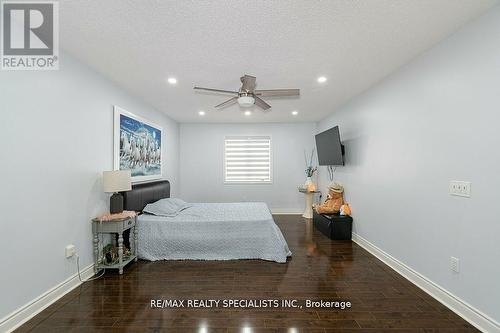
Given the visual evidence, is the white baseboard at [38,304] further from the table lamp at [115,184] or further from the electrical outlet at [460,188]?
the electrical outlet at [460,188]

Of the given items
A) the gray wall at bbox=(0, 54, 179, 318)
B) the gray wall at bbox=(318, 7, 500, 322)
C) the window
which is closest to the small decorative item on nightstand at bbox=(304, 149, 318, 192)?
the window

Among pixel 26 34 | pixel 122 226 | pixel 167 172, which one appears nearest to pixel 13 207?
pixel 122 226

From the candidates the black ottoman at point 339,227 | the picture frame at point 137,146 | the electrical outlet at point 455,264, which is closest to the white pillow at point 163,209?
the picture frame at point 137,146

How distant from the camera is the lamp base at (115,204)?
9.37 feet

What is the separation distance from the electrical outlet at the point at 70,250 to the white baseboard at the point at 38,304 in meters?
0.26

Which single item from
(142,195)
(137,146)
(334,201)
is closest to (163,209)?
(142,195)

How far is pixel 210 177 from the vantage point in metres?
6.22

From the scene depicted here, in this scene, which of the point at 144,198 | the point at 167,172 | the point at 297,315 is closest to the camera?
the point at 297,315

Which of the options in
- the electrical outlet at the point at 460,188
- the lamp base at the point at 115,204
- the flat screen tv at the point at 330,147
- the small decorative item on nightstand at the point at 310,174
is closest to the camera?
the electrical outlet at the point at 460,188

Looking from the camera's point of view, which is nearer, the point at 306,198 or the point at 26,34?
the point at 26,34

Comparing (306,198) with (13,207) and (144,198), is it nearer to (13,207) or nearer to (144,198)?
(144,198)

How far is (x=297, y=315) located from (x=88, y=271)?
8.22ft

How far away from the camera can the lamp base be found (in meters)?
2.86

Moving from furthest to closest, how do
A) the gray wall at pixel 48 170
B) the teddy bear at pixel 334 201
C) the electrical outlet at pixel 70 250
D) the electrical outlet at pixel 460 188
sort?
the teddy bear at pixel 334 201 → the electrical outlet at pixel 70 250 → the electrical outlet at pixel 460 188 → the gray wall at pixel 48 170
